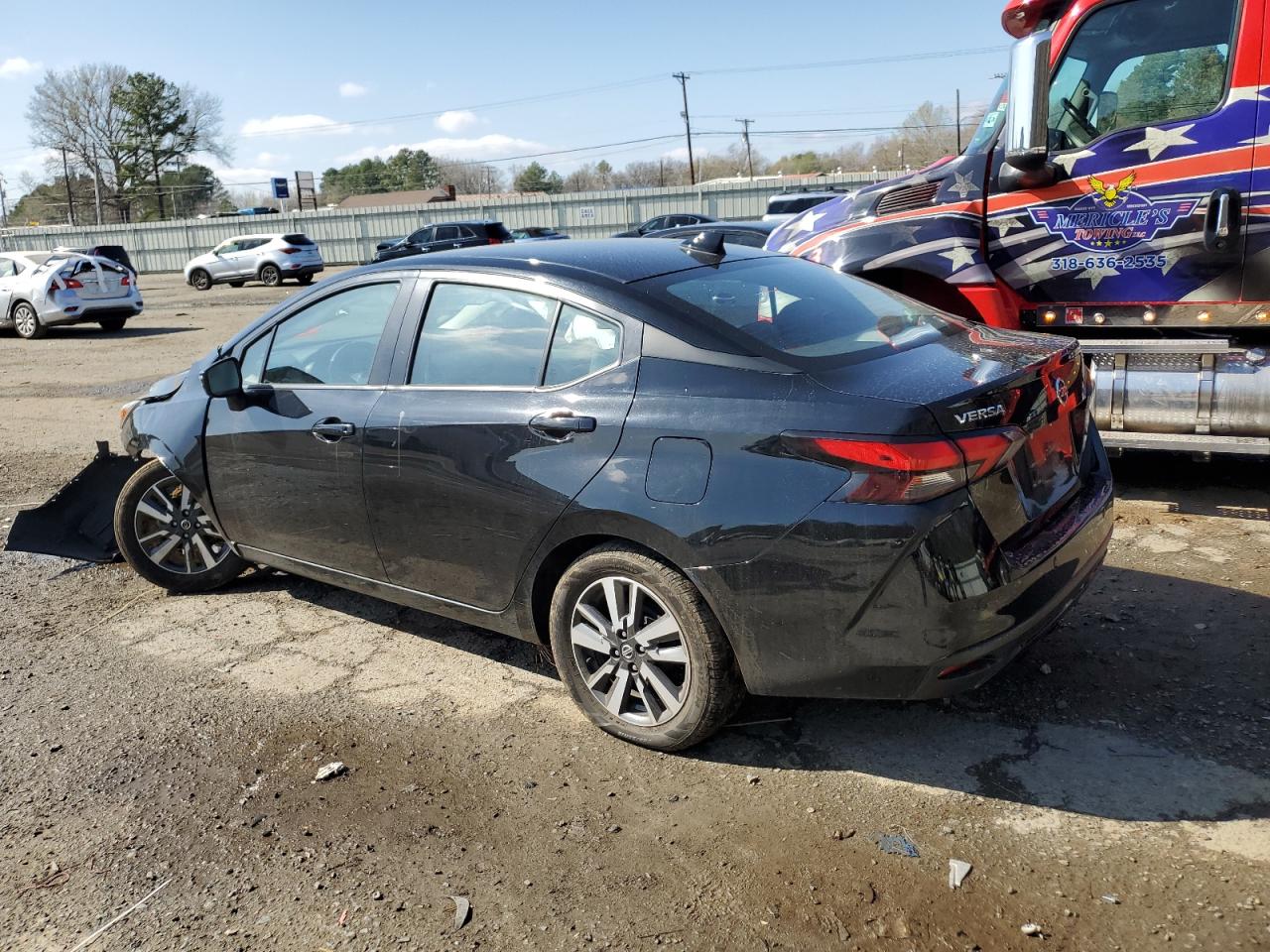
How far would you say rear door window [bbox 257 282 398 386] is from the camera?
411cm

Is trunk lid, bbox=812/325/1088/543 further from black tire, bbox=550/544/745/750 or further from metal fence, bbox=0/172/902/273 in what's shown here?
metal fence, bbox=0/172/902/273

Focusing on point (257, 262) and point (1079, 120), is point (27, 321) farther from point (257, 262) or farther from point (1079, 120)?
point (1079, 120)

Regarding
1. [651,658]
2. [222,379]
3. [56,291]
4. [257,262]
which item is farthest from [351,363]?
[257,262]

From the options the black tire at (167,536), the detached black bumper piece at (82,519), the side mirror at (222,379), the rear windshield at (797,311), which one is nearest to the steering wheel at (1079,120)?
the rear windshield at (797,311)

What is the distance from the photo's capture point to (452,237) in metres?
29.6

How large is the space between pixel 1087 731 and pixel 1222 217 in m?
3.23

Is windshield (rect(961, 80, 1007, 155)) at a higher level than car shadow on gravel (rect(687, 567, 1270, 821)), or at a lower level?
higher

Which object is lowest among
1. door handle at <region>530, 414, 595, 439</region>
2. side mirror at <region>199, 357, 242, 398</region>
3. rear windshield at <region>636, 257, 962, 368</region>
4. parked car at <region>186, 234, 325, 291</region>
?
door handle at <region>530, 414, 595, 439</region>

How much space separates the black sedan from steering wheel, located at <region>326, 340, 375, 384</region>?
0.01m

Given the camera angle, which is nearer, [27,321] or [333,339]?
[333,339]

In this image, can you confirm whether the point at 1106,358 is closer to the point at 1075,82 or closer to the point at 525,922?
the point at 1075,82

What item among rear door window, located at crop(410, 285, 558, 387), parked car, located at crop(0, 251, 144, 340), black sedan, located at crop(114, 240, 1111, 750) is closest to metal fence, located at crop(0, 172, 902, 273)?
parked car, located at crop(0, 251, 144, 340)

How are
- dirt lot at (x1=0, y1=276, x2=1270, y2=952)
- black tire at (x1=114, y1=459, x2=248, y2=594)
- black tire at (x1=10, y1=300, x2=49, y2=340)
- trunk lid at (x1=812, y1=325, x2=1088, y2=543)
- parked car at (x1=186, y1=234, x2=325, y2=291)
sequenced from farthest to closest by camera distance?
parked car at (x1=186, y1=234, x2=325, y2=291), black tire at (x1=10, y1=300, x2=49, y2=340), black tire at (x1=114, y1=459, x2=248, y2=594), trunk lid at (x1=812, y1=325, x2=1088, y2=543), dirt lot at (x1=0, y1=276, x2=1270, y2=952)

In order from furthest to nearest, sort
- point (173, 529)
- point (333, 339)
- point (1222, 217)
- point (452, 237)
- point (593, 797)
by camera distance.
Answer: point (452, 237), point (1222, 217), point (173, 529), point (333, 339), point (593, 797)
